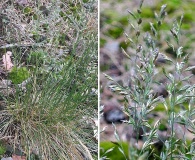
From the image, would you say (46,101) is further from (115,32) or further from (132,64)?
(115,32)

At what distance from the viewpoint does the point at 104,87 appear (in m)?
1.94

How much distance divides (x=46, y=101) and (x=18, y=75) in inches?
7.4

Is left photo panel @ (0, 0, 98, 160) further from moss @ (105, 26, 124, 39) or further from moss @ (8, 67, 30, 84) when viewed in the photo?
moss @ (105, 26, 124, 39)

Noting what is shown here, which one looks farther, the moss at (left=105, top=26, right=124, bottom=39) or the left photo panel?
the moss at (left=105, top=26, right=124, bottom=39)

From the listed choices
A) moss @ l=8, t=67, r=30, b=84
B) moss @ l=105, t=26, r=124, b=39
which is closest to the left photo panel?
moss @ l=8, t=67, r=30, b=84

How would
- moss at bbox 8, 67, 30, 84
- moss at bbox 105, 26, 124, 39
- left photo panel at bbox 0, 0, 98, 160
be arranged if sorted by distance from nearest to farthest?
left photo panel at bbox 0, 0, 98, 160
moss at bbox 8, 67, 30, 84
moss at bbox 105, 26, 124, 39

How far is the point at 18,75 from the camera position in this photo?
1.59m

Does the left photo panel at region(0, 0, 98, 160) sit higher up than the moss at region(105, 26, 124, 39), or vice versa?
the moss at region(105, 26, 124, 39)

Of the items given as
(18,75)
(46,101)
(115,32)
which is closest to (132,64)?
(46,101)

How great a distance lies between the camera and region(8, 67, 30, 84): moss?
1583 millimetres

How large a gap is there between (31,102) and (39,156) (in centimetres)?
21

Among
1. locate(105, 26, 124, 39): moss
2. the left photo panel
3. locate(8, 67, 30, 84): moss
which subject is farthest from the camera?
locate(105, 26, 124, 39): moss

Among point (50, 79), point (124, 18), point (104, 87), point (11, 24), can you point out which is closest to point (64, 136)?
point (50, 79)

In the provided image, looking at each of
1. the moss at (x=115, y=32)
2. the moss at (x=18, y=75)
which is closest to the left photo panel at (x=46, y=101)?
the moss at (x=18, y=75)
